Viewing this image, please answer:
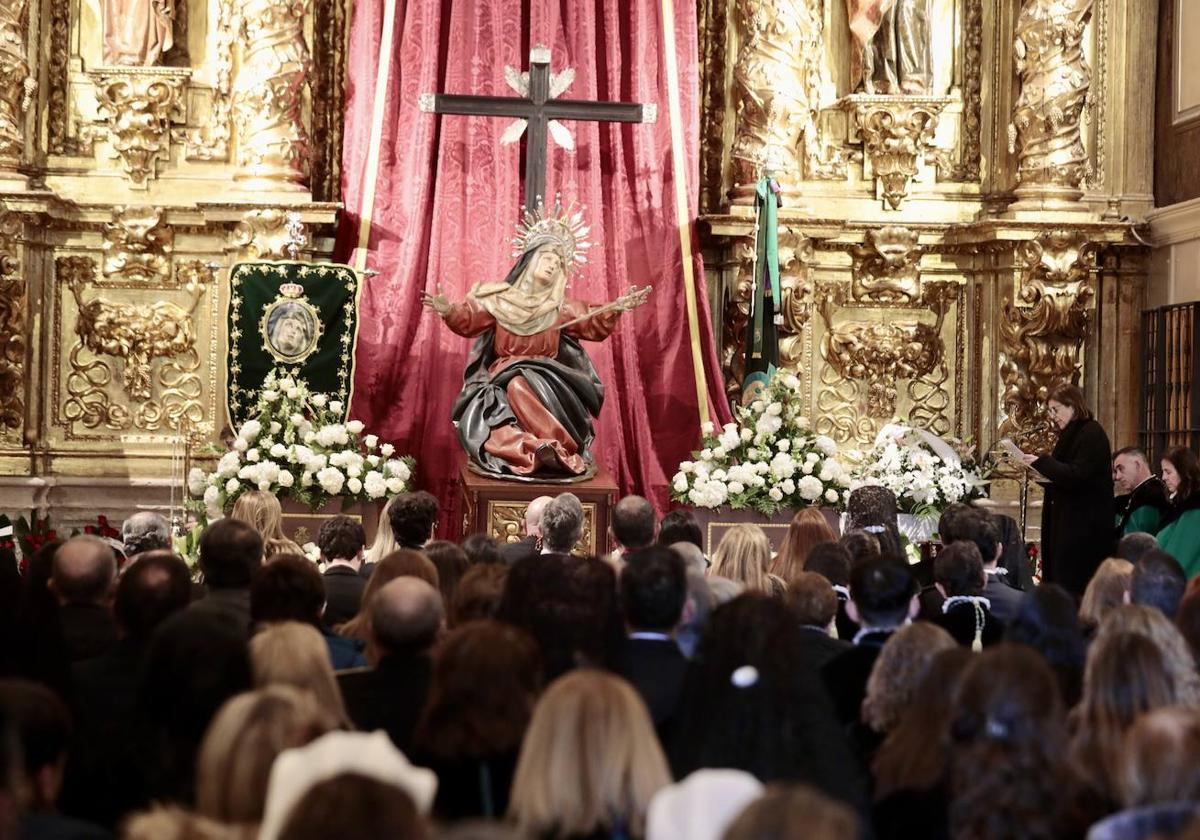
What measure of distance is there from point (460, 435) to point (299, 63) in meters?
3.12

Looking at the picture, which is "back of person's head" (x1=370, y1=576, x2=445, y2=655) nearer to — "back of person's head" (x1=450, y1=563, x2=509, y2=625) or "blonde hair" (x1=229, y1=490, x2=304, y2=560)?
"back of person's head" (x1=450, y1=563, x2=509, y2=625)

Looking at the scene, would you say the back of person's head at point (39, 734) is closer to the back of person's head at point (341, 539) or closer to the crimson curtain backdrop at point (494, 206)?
the back of person's head at point (341, 539)

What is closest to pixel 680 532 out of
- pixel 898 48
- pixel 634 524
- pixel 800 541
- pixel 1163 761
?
pixel 634 524

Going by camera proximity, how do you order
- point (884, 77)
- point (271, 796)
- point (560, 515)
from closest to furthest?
point (271, 796) → point (560, 515) → point (884, 77)

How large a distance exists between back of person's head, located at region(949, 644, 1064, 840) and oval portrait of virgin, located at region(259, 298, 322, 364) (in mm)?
8095

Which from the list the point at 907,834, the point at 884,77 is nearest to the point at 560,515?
the point at 907,834

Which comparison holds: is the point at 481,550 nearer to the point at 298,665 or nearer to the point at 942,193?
the point at 298,665

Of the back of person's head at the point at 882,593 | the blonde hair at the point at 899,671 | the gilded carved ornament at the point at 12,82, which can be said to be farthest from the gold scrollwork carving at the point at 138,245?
the blonde hair at the point at 899,671

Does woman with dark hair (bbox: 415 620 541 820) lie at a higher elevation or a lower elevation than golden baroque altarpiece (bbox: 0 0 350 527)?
lower

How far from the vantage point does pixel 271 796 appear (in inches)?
137

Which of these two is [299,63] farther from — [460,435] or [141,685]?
[141,685]

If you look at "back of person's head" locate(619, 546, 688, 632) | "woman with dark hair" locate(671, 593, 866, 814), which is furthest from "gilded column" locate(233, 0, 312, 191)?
"woman with dark hair" locate(671, 593, 866, 814)

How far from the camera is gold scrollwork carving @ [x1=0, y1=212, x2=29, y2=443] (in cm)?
1240

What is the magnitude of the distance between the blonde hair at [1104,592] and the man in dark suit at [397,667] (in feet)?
7.89
